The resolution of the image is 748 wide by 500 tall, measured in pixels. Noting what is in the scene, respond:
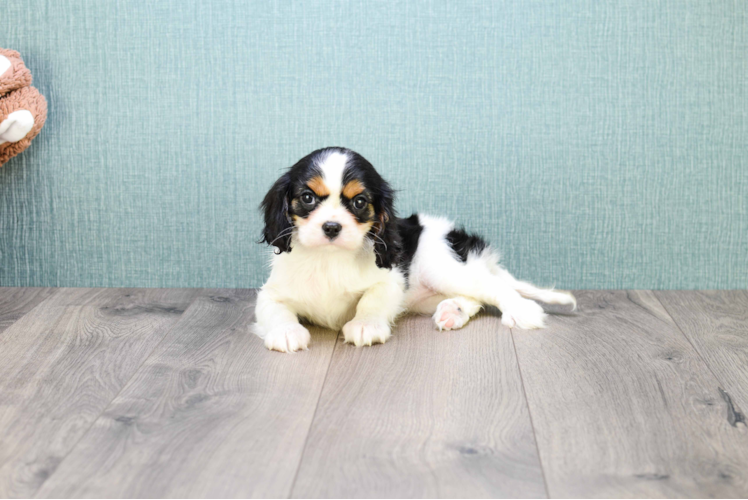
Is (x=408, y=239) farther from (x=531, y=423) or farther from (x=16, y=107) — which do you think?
(x=16, y=107)

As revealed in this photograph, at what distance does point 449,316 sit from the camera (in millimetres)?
2275

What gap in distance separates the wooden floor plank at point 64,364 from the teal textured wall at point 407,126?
301 millimetres

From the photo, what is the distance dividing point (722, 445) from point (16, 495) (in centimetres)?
135

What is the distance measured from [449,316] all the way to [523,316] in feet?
0.78

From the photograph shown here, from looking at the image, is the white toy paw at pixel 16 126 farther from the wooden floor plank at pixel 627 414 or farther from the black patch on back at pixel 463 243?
the wooden floor plank at pixel 627 414

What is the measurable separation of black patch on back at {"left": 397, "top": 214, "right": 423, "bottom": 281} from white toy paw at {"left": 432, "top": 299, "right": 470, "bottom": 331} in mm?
166

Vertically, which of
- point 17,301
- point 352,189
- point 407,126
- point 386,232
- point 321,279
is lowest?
point 17,301

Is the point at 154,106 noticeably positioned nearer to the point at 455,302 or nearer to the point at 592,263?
the point at 455,302

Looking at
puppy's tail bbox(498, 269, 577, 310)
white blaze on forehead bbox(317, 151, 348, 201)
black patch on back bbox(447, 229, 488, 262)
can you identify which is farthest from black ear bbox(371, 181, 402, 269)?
puppy's tail bbox(498, 269, 577, 310)

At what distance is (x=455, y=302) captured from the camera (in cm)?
238

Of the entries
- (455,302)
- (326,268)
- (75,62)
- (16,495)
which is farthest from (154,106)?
(16,495)

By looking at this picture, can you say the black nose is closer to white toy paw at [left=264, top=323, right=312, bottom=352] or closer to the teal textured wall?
white toy paw at [left=264, top=323, right=312, bottom=352]

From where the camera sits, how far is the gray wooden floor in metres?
1.33

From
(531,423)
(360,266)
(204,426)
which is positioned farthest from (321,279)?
(531,423)
